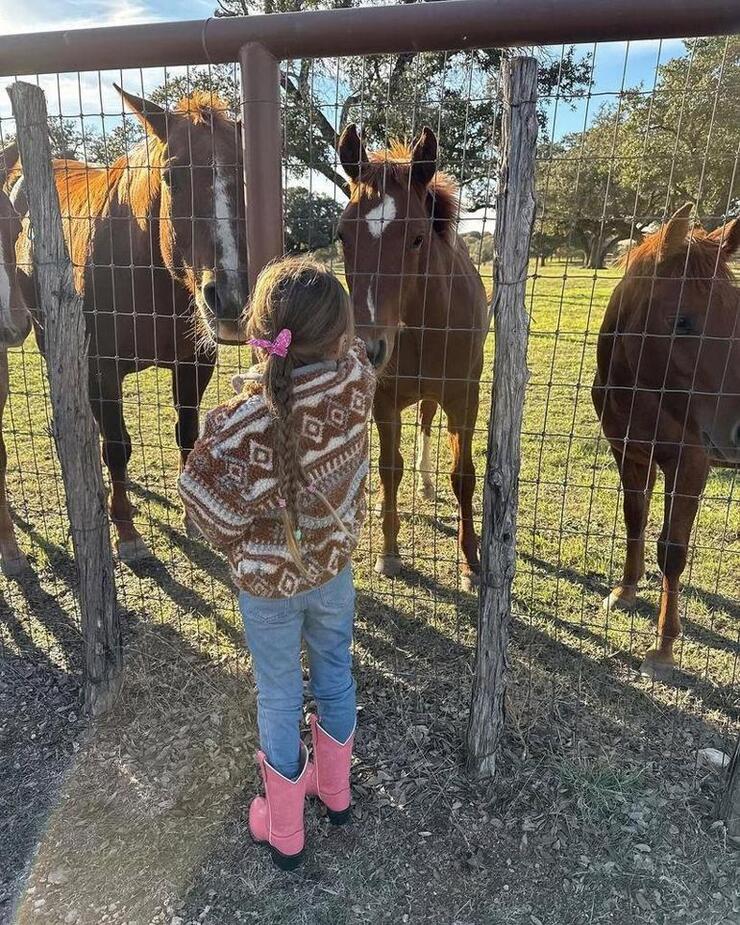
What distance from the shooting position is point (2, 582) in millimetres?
4086

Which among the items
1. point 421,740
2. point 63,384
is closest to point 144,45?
point 63,384

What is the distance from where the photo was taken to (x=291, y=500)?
1916 millimetres

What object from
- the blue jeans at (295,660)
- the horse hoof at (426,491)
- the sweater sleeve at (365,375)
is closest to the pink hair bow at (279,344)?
the sweater sleeve at (365,375)

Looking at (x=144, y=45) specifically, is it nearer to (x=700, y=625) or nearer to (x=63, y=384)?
(x=63, y=384)

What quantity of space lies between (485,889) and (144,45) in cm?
312

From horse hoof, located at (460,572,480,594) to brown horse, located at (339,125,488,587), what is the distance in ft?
0.03

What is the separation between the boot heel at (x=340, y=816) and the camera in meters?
2.45

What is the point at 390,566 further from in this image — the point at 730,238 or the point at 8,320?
the point at 8,320

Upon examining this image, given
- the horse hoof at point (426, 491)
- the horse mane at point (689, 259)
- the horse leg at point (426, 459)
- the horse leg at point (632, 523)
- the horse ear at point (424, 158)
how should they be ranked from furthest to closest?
the horse hoof at point (426, 491) < the horse leg at point (426, 459) < the horse leg at point (632, 523) < the horse mane at point (689, 259) < the horse ear at point (424, 158)

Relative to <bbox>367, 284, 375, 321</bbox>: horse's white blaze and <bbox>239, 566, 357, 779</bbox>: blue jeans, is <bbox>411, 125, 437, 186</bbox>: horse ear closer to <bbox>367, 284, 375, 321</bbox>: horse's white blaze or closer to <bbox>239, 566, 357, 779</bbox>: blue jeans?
<bbox>367, 284, 375, 321</bbox>: horse's white blaze

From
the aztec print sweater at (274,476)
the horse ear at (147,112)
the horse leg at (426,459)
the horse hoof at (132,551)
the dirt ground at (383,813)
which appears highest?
the horse ear at (147,112)

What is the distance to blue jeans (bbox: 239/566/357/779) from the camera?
214 centimetres

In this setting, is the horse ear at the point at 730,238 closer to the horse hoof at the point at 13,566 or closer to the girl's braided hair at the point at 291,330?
the girl's braided hair at the point at 291,330

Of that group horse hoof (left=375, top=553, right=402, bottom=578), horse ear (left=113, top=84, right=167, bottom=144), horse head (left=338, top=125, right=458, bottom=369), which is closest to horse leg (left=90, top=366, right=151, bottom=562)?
horse ear (left=113, top=84, right=167, bottom=144)
